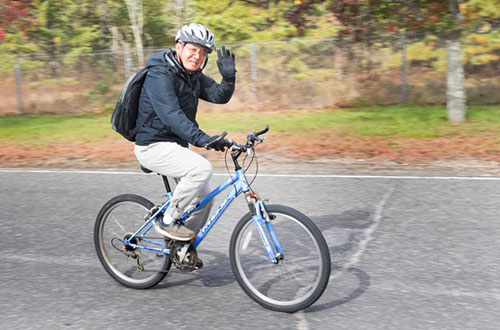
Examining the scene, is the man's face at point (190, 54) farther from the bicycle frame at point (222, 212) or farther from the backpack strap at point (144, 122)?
the bicycle frame at point (222, 212)

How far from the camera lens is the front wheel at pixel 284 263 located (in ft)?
13.8

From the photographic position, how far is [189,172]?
15.0 ft

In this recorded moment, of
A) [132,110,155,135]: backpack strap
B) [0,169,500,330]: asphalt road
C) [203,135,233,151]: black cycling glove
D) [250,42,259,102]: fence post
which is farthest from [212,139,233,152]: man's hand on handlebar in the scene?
[250,42,259,102]: fence post

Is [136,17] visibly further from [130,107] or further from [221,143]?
[221,143]

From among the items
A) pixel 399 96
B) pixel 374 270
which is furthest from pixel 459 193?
pixel 399 96

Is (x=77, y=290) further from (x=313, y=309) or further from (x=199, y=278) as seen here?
(x=313, y=309)

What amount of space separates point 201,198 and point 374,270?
60.8 inches

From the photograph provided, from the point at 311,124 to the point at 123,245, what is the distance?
9.40 meters

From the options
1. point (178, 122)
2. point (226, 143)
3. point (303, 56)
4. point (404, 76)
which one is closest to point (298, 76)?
point (303, 56)

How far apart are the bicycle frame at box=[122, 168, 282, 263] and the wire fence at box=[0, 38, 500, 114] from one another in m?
11.9

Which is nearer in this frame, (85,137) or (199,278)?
(199,278)

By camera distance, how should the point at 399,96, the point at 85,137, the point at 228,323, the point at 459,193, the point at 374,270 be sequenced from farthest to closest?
the point at 399,96
the point at 85,137
the point at 459,193
the point at 374,270
the point at 228,323

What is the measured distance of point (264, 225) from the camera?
4.34 m

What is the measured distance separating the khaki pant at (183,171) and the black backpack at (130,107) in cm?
17
